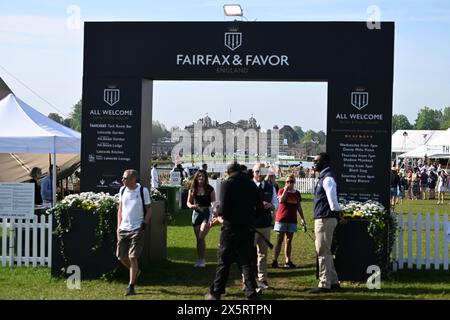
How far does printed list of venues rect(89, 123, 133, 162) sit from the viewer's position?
11664mm

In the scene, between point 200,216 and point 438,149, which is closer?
point 200,216

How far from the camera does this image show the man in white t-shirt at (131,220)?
32.2 ft

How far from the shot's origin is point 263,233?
10477 millimetres

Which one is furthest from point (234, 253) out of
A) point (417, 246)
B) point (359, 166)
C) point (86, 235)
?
point (417, 246)

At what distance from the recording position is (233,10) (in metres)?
11.5

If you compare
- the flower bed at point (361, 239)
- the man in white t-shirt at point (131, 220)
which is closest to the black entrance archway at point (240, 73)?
the flower bed at point (361, 239)

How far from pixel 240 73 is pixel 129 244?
11.4 feet

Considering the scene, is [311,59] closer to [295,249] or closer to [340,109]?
[340,109]

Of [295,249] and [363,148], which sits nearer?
[363,148]

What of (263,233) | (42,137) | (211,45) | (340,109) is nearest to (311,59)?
(340,109)

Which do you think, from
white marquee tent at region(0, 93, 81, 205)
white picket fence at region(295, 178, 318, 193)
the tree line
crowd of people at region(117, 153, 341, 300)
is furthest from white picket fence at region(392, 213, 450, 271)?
the tree line

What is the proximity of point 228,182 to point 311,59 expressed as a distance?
127 inches

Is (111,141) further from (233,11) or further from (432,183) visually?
(432,183)

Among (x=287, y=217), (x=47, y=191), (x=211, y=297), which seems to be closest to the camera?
(x=211, y=297)
